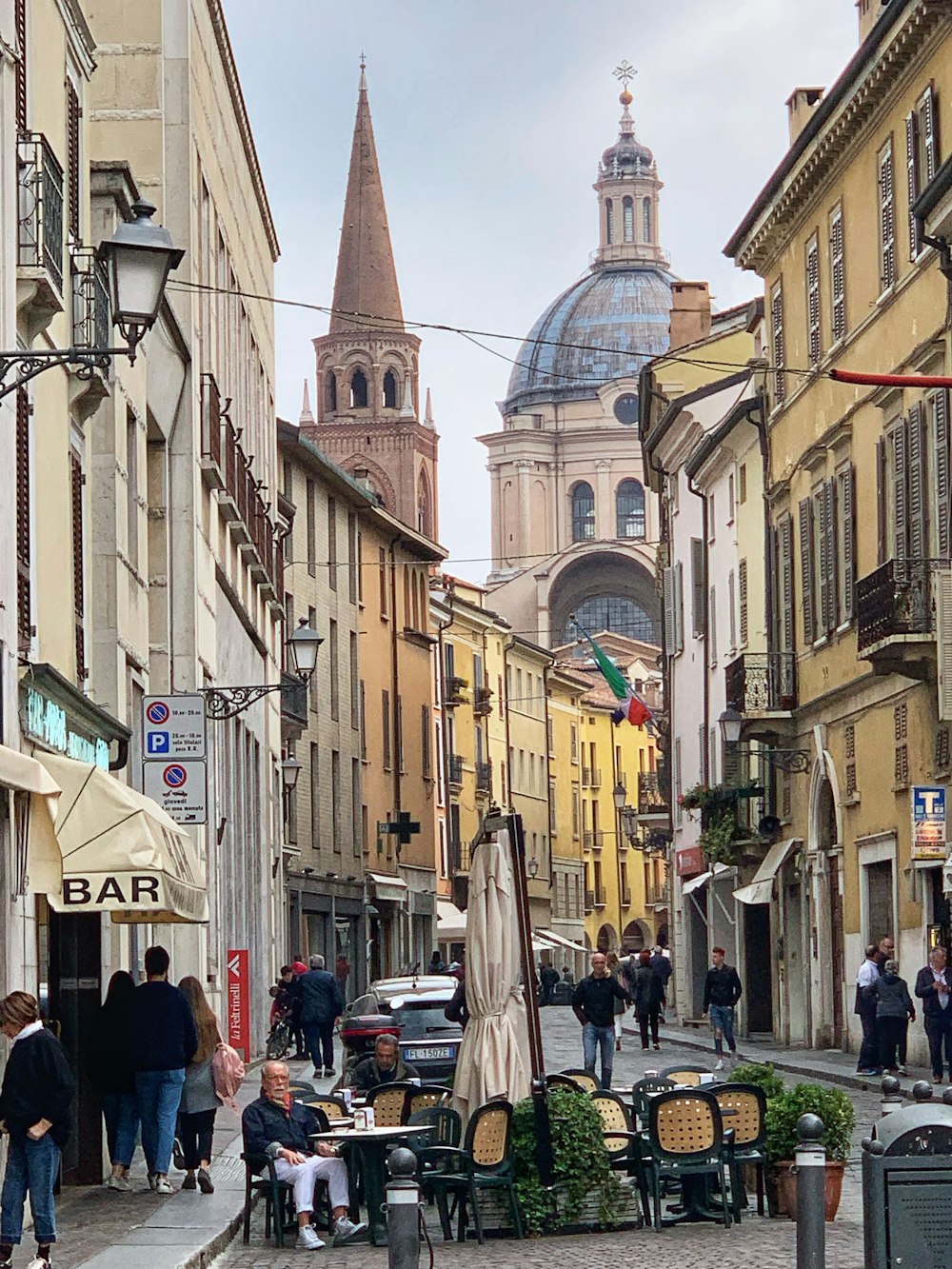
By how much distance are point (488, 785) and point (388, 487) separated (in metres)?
46.0

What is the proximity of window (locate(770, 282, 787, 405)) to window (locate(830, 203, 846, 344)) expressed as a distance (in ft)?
12.1

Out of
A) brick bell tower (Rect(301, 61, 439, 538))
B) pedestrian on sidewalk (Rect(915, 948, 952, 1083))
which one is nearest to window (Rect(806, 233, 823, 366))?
pedestrian on sidewalk (Rect(915, 948, 952, 1083))

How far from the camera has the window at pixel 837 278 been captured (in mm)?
35781

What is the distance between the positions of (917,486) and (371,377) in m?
109

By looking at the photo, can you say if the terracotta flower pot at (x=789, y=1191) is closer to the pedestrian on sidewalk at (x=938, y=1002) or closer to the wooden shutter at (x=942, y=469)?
the pedestrian on sidewalk at (x=938, y=1002)

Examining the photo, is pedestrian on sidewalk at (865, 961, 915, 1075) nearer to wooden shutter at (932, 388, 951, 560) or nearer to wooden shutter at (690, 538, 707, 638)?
wooden shutter at (932, 388, 951, 560)

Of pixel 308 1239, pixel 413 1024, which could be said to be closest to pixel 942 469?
pixel 413 1024

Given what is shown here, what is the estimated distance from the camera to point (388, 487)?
13588cm

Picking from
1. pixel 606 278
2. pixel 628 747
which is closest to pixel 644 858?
pixel 628 747

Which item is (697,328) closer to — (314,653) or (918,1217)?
(314,653)

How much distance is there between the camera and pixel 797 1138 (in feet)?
50.1

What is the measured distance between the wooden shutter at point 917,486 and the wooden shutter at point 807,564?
6944mm

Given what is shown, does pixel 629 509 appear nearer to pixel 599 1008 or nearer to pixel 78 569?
pixel 599 1008

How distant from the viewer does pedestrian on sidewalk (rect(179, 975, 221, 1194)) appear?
1794cm
